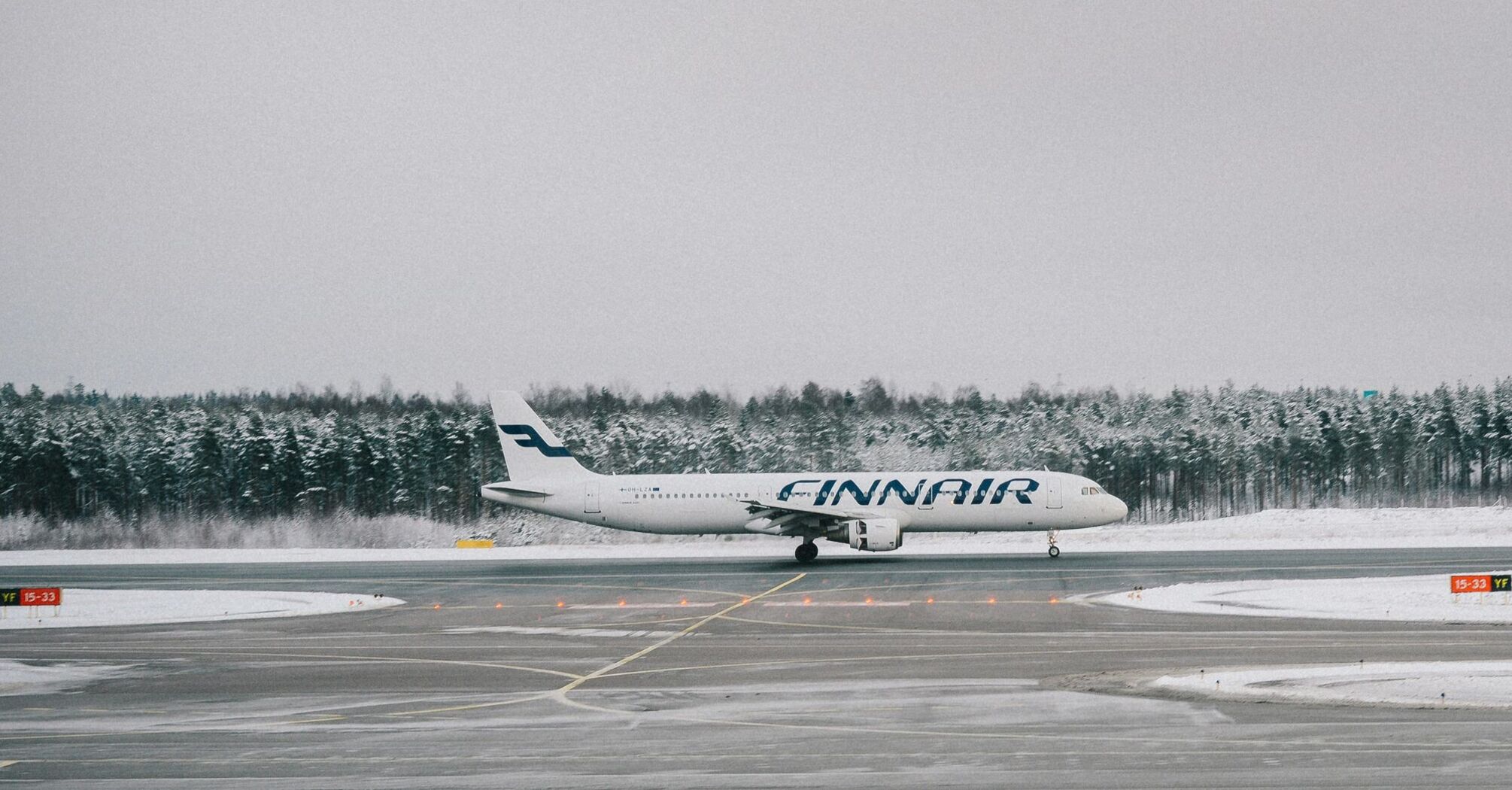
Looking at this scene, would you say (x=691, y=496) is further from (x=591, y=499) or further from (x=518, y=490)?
(x=518, y=490)

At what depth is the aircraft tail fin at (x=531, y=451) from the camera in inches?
2147

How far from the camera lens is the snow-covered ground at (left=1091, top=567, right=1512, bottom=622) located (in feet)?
88.7

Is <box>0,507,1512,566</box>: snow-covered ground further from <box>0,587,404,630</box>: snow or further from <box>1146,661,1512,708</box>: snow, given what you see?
<box>1146,661,1512,708</box>: snow

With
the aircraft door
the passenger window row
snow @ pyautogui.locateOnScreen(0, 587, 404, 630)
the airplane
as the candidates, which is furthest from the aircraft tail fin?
snow @ pyautogui.locateOnScreen(0, 587, 404, 630)

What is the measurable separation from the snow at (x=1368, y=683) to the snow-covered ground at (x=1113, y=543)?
108 feet

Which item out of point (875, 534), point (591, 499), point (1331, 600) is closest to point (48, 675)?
point (1331, 600)

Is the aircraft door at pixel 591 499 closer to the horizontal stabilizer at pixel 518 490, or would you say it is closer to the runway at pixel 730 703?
the horizontal stabilizer at pixel 518 490

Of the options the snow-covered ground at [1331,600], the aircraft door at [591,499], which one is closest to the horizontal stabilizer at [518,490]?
the aircraft door at [591,499]

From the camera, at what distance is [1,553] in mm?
64375

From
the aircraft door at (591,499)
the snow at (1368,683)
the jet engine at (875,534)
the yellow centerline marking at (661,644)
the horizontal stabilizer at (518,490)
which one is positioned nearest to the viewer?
the snow at (1368,683)

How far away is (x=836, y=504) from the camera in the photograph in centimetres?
5044

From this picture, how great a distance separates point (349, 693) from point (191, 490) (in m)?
96.8

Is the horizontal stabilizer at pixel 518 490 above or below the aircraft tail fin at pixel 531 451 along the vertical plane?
below

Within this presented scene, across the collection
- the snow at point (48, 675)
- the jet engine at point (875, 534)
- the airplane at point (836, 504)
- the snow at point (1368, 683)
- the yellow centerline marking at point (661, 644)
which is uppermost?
the airplane at point (836, 504)
